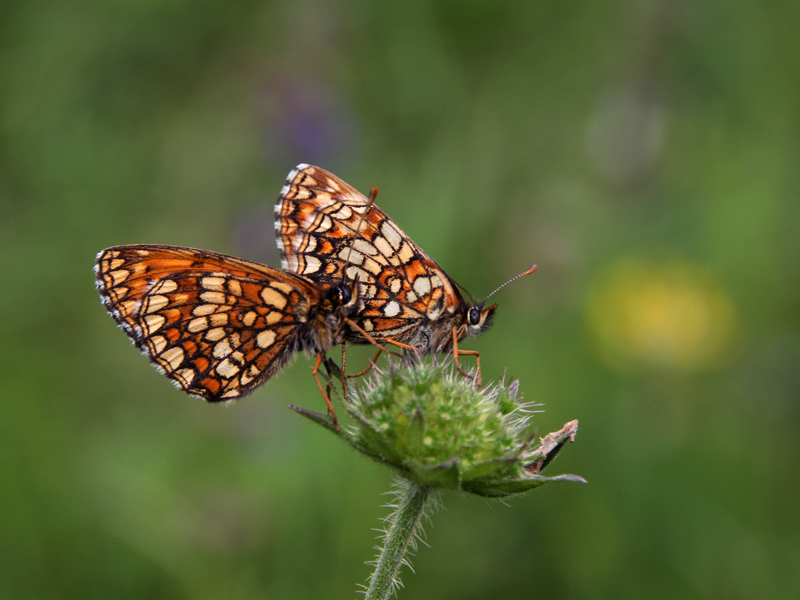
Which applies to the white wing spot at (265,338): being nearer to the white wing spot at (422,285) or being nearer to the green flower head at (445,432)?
the green flower head at (445,432)

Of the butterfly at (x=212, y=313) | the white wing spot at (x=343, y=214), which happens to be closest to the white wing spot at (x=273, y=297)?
the butterfly at (x=212, y=313)

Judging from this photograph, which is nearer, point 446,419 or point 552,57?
point 446,419

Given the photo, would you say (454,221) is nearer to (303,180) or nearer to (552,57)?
(303,180)

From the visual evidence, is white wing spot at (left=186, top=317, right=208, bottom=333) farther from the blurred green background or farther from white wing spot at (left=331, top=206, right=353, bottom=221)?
the blurred green background

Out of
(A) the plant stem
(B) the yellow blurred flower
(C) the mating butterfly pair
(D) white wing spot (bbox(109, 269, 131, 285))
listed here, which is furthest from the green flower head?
(B) the yellow blurred flower

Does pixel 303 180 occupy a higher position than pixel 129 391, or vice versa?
pixel 303 180

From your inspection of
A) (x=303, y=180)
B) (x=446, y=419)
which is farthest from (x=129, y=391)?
(x=446, y=419)

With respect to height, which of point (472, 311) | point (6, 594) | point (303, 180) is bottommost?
point (6, 594)
